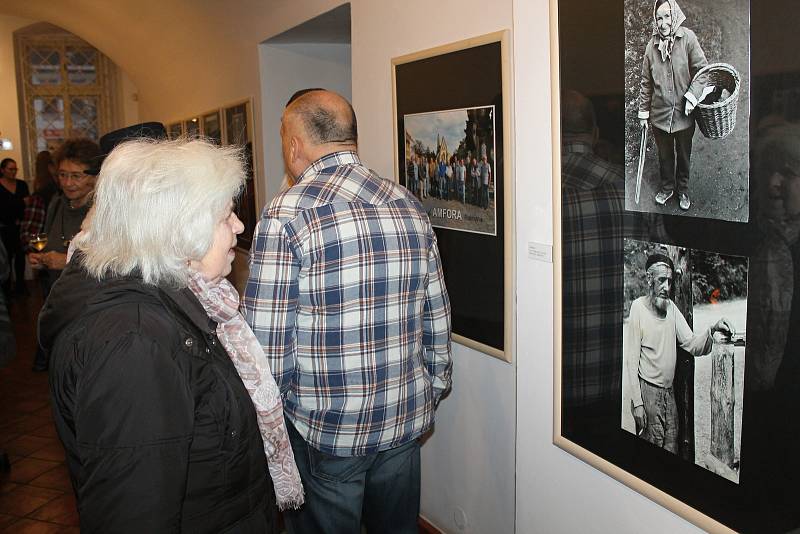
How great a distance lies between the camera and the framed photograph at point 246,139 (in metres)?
6.07

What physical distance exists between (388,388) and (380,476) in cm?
38

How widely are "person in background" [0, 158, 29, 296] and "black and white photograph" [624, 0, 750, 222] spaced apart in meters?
10.9

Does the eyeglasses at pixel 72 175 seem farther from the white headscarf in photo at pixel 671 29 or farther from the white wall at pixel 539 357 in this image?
the white headscarf in photo at pixel 671 29

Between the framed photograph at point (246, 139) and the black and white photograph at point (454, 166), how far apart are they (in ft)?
9.68

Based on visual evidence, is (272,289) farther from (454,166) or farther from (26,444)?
(26,444)

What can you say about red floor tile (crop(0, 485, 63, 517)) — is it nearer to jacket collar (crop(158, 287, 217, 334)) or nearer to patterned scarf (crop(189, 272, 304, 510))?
patterned scarf (crop(189, 272, 304, 510))

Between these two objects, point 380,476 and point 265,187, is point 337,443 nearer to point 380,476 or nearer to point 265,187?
point 380,476

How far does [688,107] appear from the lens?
4.83 ft

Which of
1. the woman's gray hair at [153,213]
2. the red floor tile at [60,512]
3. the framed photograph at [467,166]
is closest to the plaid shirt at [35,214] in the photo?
the red floor tile at [60,512]

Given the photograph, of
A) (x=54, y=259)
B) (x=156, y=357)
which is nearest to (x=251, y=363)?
(x=156, y=357)

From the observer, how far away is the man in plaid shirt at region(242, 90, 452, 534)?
230 cm

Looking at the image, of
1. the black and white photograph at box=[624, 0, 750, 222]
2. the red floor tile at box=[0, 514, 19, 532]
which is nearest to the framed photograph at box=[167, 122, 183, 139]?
the red floor tile at box=[0, 514, 19, 532]

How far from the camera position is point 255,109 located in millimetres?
5895

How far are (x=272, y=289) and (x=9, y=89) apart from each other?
13.3 meters
